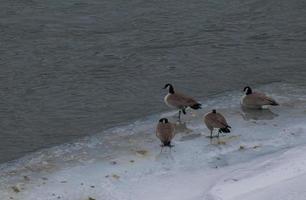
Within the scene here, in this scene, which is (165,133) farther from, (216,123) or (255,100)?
(255,100)

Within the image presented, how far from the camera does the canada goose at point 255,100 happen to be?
14.5 m

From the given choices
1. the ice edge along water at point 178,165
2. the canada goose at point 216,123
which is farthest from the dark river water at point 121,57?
the canada goose at point 216,123

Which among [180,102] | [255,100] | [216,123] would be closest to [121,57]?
[180,102]

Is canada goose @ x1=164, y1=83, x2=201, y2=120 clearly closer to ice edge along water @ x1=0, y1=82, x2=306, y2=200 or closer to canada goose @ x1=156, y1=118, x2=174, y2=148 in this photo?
ice edge along water @ x1=0, y1=82, x2=306, y2=200

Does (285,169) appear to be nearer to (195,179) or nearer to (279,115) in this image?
(195,179)

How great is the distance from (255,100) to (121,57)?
4.55 meters

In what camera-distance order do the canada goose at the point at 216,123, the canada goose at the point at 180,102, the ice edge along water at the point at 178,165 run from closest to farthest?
the ice edge along water at the point at 178,165
the canada goose at the point at 216,123
the canada goose at the point at 180,102

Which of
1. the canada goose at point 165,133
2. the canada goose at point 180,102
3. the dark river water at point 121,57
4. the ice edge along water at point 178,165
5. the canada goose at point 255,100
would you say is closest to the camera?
the ice edge along water at point 178,165

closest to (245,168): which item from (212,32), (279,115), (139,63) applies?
(279,115)

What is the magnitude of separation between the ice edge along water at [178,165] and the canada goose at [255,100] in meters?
0.20

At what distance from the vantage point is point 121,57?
18.1 metres

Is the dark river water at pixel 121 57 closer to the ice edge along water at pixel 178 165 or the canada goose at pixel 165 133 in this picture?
the ice edge along water at pixel 178 165

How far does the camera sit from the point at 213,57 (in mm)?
18109

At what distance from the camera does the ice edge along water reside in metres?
10.5
